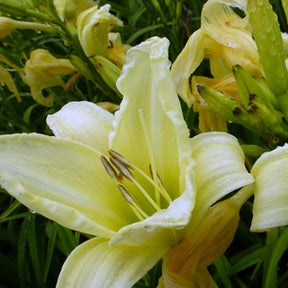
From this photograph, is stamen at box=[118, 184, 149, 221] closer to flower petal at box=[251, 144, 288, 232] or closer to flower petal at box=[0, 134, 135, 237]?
flower petal at box=[0, 134, 135, 237]

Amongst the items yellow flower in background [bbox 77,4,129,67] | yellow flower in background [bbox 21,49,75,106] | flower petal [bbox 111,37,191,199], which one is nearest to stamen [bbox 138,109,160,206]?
flower petal [bbox 111,37,191,199]

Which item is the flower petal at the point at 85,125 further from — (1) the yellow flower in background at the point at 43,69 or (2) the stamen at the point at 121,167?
(1) the yellow flower in background at the point at 43,69

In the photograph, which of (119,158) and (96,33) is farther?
(96,33)

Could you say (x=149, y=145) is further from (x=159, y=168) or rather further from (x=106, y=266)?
(x=106, y=266)

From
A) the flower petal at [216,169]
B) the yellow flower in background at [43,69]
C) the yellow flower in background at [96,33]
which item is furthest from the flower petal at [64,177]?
the yellow flower in background at [43,69]

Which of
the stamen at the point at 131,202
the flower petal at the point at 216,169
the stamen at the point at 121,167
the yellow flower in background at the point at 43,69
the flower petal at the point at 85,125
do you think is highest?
the flower petal at the point at 85,125

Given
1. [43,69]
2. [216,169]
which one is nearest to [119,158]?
[216,169]
